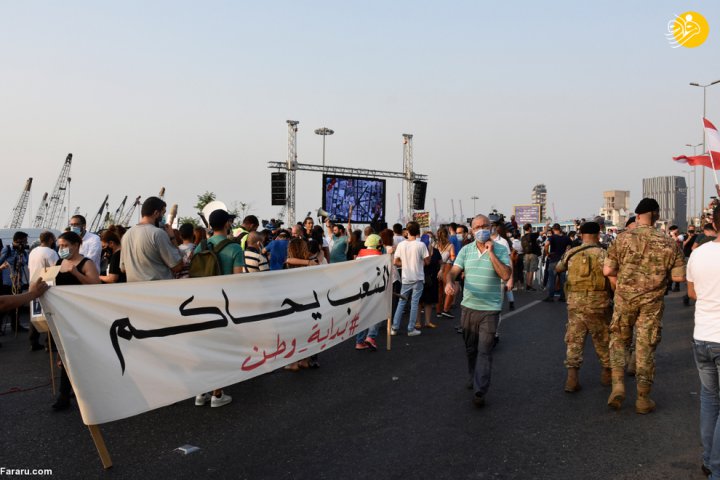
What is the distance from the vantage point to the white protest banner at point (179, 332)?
3852mm

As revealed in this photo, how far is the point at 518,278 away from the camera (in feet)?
54.2

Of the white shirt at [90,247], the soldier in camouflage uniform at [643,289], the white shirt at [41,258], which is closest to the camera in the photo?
the soldier in camouflage uniform at [643,289]

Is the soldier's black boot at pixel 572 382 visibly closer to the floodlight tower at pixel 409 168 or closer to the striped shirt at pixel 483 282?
the striped shirt at pixel 483 282

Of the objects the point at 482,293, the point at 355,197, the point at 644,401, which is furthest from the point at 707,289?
the point at 355,197

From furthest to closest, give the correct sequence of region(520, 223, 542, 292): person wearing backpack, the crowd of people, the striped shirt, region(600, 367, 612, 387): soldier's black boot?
1. region(520, 223, 542, 292): person wearing backpack
2. region(600, 367, 612, 387): soldier's black boot
3. the striped shirt
4. the crowd of people

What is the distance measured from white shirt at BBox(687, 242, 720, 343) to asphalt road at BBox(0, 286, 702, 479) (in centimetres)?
104

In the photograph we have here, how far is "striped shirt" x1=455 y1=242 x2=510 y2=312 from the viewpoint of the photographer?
5559 mm

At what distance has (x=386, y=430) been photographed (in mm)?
4652

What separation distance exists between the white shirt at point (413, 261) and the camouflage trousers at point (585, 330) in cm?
353

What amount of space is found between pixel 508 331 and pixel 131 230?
6.69 meters

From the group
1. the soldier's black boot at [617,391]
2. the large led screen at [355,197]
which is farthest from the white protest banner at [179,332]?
the large led screen at [355,197]

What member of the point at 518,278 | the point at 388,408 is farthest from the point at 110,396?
the point at 518,278

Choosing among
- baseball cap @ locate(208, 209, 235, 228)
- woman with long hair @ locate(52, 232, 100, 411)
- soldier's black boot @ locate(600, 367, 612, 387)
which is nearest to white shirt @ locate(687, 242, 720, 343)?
soldier's black boot @ locate(600, 367, 612, 387)

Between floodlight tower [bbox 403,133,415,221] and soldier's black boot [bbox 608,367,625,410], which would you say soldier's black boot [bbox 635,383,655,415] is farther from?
floodlight tower [bbox 403,133,415,221]
